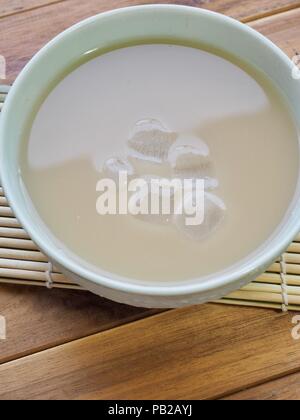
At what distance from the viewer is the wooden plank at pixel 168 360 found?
2.59 feet

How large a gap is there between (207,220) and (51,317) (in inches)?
9.6

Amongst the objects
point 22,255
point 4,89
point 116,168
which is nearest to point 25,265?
point 22,255

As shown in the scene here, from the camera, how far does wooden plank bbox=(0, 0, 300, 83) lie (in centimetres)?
103

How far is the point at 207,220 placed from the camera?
78 centimetres

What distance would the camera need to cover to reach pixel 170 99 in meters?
0.87

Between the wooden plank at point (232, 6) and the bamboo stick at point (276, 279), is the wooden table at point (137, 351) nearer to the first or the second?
the bamboo stick at point (276, 279)

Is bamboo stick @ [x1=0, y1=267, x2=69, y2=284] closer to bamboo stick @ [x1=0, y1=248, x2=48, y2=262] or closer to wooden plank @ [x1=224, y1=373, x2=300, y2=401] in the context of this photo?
bamboo stick @ [x1=0, y1=248, x2=48, y2=262]

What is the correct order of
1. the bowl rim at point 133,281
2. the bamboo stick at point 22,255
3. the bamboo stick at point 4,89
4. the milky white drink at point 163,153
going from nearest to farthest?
1. the bowl rim at point 133,281
2. the milky white drink at point 163,153
3. the bamboo stick at point 22,255
4. the bamboo stick at point 4,89

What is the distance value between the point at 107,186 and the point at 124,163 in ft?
0.14

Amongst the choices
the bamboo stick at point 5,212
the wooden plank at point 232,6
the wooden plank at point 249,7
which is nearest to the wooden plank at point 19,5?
the wooden plank at point 232,6

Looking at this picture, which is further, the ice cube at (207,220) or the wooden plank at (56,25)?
the wooden plank at (56,25)

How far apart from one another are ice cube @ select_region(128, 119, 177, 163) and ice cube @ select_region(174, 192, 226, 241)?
9cm

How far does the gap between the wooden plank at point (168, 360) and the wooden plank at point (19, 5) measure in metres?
0.59

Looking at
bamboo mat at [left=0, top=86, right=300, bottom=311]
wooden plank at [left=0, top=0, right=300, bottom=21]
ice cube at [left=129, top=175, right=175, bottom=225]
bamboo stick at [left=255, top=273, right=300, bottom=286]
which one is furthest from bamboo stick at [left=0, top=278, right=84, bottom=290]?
wooden plank at [left=0, top=0, right=300, bottom=21]
